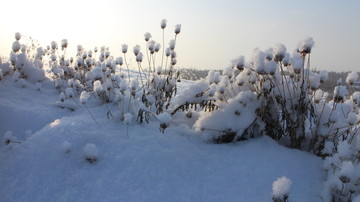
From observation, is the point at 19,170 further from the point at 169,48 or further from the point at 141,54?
the point at 169,48

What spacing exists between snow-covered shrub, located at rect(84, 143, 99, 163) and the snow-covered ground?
4cm

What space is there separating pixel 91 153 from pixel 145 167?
376mm

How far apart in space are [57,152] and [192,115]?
1.22 meters

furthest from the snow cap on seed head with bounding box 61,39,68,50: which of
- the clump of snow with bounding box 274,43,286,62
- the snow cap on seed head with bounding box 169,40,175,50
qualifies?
the clump of snow with bounding box 274,43,286,62

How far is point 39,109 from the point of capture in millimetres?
3676

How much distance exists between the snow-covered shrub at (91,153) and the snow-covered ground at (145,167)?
0.04m

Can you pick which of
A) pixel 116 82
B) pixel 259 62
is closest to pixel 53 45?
pixel 116 82

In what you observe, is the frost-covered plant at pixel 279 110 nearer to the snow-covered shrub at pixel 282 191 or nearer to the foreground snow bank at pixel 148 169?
the foreground snow bank at pixel 148 169

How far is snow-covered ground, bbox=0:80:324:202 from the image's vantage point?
1.96 meters

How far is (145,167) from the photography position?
216cm

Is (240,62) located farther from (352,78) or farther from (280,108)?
(352,78)

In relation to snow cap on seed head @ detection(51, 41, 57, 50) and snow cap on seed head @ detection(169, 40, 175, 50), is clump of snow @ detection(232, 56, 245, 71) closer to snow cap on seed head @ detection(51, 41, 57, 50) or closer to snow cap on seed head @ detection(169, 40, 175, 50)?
snow cap on seed head @ detection(169, 40, 175, 50)

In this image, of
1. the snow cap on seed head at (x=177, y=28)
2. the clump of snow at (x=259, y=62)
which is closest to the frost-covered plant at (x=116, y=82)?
the snow cap on seed head at (x=177, y=28)

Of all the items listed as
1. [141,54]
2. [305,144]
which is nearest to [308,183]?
[305,144]
